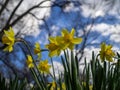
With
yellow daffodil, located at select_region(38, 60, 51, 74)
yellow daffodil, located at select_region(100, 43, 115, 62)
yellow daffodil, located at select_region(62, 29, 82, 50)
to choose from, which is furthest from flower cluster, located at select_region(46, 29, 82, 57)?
yellow daffodil, located at select_region(38, 60, 51, 74)

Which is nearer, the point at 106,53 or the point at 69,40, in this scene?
the point at 69,40

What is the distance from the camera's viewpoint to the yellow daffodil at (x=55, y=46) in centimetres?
138

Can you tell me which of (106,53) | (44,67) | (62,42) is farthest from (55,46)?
(44,67)

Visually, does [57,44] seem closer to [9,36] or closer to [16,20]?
[9,36]

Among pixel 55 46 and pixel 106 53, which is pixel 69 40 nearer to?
pixel 55 46

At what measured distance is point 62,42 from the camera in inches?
54.1

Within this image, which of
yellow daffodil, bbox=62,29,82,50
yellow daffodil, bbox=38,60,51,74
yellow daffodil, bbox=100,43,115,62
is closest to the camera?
yellow daffodil, bbox=62,29,82,50

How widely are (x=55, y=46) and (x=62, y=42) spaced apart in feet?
0.17

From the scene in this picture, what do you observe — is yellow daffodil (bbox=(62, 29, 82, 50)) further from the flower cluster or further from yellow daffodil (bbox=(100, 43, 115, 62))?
yellow daffodil (bbox=(100, 43, 115, 62))

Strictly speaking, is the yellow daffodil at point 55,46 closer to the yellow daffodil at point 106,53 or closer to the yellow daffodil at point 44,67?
the yellow daffodil at point 106,53

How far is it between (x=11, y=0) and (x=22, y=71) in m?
3.69

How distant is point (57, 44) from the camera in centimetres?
140

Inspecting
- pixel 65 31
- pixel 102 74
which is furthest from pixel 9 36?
pixel 102 74

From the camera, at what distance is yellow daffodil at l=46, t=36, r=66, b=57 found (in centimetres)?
138
